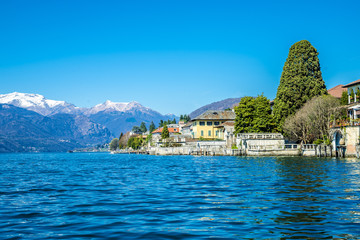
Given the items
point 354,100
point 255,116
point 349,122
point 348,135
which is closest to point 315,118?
point 349,122

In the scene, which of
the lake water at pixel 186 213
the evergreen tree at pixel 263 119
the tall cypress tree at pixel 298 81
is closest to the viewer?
the lake water at pixel 186 213

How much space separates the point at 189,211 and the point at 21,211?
7.09 meters

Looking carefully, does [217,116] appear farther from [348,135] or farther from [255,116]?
[348,135]

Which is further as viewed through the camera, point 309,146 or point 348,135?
point 309,146

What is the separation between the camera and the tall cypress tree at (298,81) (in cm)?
7031

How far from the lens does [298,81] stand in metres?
70.5

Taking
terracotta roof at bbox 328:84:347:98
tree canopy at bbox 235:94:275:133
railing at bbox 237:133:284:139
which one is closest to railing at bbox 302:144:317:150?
railing at bbox 237:133:284:139

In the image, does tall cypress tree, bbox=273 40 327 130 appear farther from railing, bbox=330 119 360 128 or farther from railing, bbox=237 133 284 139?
railing, bbox=330 119 360 128

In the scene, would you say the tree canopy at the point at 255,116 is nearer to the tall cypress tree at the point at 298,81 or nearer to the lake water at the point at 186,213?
the tall cypress tree at the point at 298,81

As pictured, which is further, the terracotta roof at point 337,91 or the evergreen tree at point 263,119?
the terracotta roof at point 337,91

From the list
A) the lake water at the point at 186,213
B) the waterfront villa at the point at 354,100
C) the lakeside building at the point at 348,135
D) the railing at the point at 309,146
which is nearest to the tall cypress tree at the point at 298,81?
the waterfront villa at the point at 354,100

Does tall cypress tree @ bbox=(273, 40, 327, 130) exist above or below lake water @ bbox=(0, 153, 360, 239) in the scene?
above

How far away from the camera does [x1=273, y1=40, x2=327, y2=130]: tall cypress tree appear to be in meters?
70.3

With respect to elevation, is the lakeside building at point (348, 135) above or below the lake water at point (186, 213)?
above
